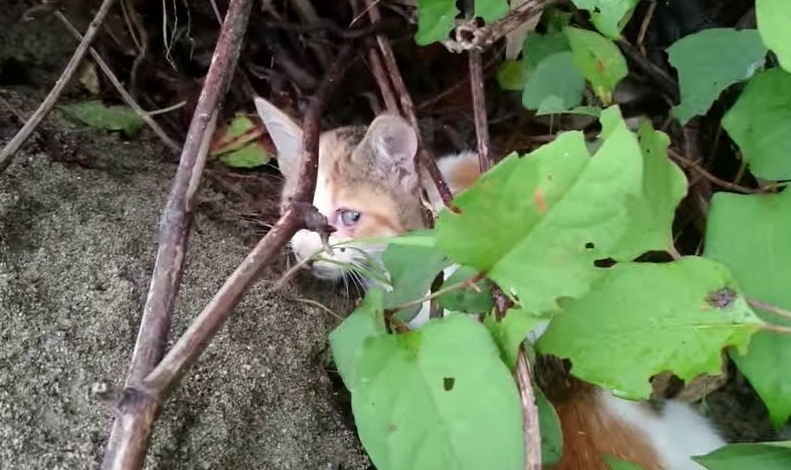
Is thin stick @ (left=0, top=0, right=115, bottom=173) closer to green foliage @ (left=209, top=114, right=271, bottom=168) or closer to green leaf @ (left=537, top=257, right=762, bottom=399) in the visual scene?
green foliage @ (left=209, top=114, right=271, bottom=168)

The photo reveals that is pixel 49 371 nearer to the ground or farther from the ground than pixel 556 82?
nearer to the ground

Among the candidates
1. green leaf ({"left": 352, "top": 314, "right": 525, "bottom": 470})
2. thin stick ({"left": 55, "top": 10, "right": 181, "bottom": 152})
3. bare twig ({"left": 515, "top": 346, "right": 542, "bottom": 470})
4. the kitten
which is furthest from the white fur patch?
thin stick ({"left": 55, "top": 10, "right": 181, "bottom": 152})

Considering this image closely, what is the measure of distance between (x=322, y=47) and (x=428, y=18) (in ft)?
1.81

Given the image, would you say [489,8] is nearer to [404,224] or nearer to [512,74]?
[512,74]

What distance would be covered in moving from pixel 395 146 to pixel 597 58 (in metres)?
0.45

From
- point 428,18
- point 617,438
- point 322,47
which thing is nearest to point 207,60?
point 322,47

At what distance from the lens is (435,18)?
1155 millimetres

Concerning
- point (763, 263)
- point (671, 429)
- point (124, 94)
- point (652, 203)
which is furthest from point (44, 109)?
point (671, 429)

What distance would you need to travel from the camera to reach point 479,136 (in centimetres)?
121

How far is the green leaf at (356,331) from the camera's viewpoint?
2.95ft

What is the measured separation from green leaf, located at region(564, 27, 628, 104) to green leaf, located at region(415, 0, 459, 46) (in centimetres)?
15

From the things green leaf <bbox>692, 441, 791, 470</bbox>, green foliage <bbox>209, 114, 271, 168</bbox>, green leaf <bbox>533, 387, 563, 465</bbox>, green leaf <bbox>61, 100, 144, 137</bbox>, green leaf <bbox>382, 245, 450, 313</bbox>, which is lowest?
green leaf <bbox>692, 441, 791, 470</bbox>

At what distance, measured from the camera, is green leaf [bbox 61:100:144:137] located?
1.48m

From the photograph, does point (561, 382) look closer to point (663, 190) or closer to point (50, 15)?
point (663, 190)
